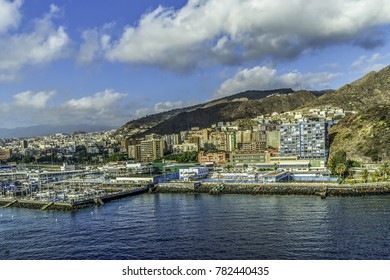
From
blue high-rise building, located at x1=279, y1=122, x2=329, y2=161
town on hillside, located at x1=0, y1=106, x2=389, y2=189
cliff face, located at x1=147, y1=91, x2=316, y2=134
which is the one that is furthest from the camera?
cliff face, located at x1=147, y1=91, x2=316, y2=134

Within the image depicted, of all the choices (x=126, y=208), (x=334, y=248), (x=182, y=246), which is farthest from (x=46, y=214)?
(x=334, y=248)

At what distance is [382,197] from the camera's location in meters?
12.5

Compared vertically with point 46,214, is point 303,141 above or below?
above

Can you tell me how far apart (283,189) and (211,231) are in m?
6.74

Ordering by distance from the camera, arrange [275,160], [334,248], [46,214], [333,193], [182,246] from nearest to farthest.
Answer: [334,248] < [182,246] < [46,214] < [333,193] < [275,160]

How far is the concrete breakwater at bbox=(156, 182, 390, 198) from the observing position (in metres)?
13.3

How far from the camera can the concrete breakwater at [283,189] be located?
13.3 meters

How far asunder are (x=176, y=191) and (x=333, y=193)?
6.23 metres

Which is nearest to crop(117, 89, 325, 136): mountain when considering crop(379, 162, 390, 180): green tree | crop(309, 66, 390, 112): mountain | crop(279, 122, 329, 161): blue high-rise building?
crop(309, 66, 390, 112): mountain

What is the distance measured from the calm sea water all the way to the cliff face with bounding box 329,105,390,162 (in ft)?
26.8

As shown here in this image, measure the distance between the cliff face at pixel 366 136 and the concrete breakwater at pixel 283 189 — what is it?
6580mm

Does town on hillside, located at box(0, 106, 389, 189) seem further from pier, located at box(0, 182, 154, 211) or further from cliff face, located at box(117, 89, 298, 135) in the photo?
cliff face, located at box(117, 89, 298, 135)

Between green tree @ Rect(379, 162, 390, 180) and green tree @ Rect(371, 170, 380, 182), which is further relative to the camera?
green tree @ Rect(379, 162, 390, 180)

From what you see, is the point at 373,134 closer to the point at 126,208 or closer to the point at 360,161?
the point at 360,161
